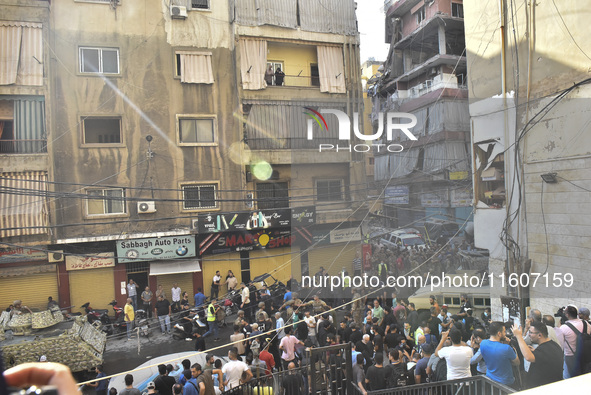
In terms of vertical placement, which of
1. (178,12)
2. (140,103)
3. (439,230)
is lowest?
(439,230)

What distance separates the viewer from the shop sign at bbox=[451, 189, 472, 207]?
310 inches

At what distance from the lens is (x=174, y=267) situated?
1174 centimetres

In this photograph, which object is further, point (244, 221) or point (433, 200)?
point (244, 221)

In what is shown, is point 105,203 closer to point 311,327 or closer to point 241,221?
point 241,221

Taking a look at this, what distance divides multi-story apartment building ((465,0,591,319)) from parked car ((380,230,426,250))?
183 centimetres

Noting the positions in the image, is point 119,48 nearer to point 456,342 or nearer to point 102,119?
point 102,119

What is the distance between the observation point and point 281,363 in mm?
7102

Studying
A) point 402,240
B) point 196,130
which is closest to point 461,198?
point 402,240

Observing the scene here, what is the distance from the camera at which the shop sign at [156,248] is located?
450 inches

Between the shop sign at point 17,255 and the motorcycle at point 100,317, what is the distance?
1.84 m

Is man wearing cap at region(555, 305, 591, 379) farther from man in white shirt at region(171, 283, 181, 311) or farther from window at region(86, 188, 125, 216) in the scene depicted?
window at region(86, 188, 125, 216)

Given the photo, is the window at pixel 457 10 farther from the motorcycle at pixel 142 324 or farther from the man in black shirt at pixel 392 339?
the motorcycle at pixel 142 324

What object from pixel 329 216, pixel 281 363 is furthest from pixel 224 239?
pixel 281 363

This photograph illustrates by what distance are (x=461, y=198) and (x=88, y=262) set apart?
32.8 feet
